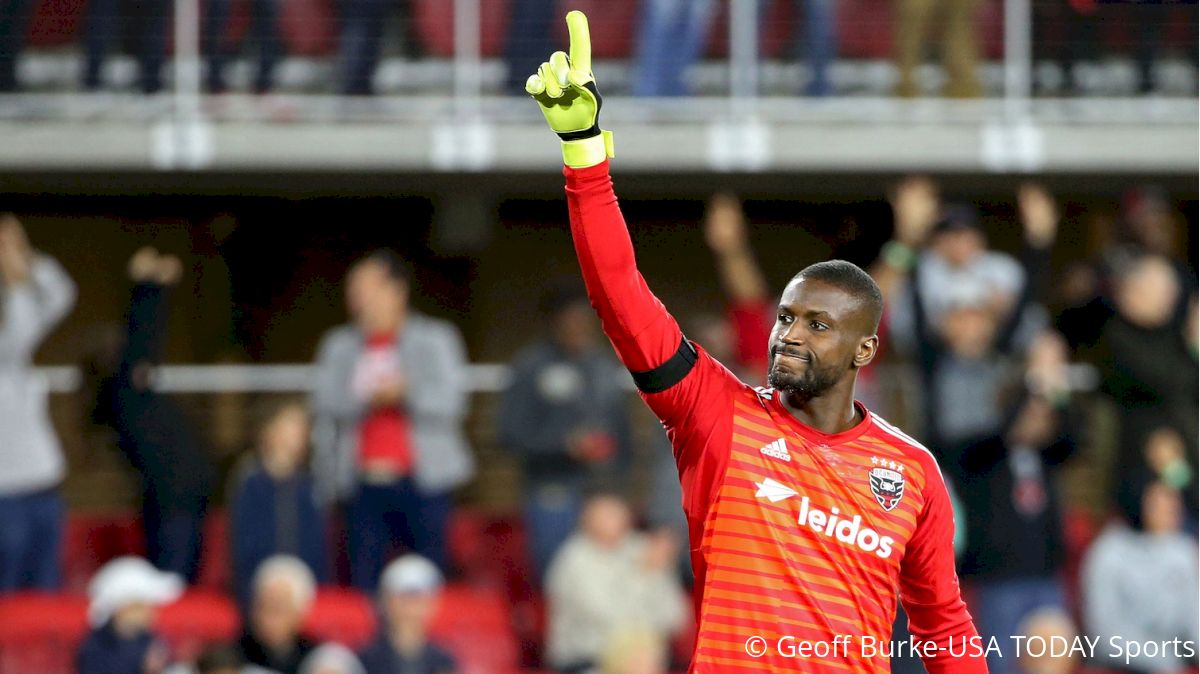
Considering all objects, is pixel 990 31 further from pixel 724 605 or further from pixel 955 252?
pixel 724 605

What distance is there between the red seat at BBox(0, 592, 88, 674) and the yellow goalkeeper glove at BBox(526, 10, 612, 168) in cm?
505

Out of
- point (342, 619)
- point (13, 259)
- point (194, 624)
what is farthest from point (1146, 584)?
point (13, 259)

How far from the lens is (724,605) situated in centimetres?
362

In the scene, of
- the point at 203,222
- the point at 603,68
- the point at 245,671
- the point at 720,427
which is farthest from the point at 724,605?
the point at 203,222

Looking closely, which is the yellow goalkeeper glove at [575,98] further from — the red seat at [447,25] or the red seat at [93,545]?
the red seat at [447,25]

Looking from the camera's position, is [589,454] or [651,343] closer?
[651,343]

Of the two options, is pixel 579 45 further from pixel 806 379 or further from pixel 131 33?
pixel 131 33

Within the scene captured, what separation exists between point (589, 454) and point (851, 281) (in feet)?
15.1

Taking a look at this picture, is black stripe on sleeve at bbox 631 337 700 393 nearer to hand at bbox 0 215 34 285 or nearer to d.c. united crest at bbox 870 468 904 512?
d.c. united crest at bbox 870 468 904 512

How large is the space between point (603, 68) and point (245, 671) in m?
4.51

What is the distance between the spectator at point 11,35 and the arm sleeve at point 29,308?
1.98m

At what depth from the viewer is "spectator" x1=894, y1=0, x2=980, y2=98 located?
9.83 meters

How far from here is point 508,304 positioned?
11633 mm

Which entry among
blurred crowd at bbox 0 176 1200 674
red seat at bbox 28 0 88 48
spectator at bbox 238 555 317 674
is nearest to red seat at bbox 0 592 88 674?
blurred crowd at bbox 0 176 1200 674
